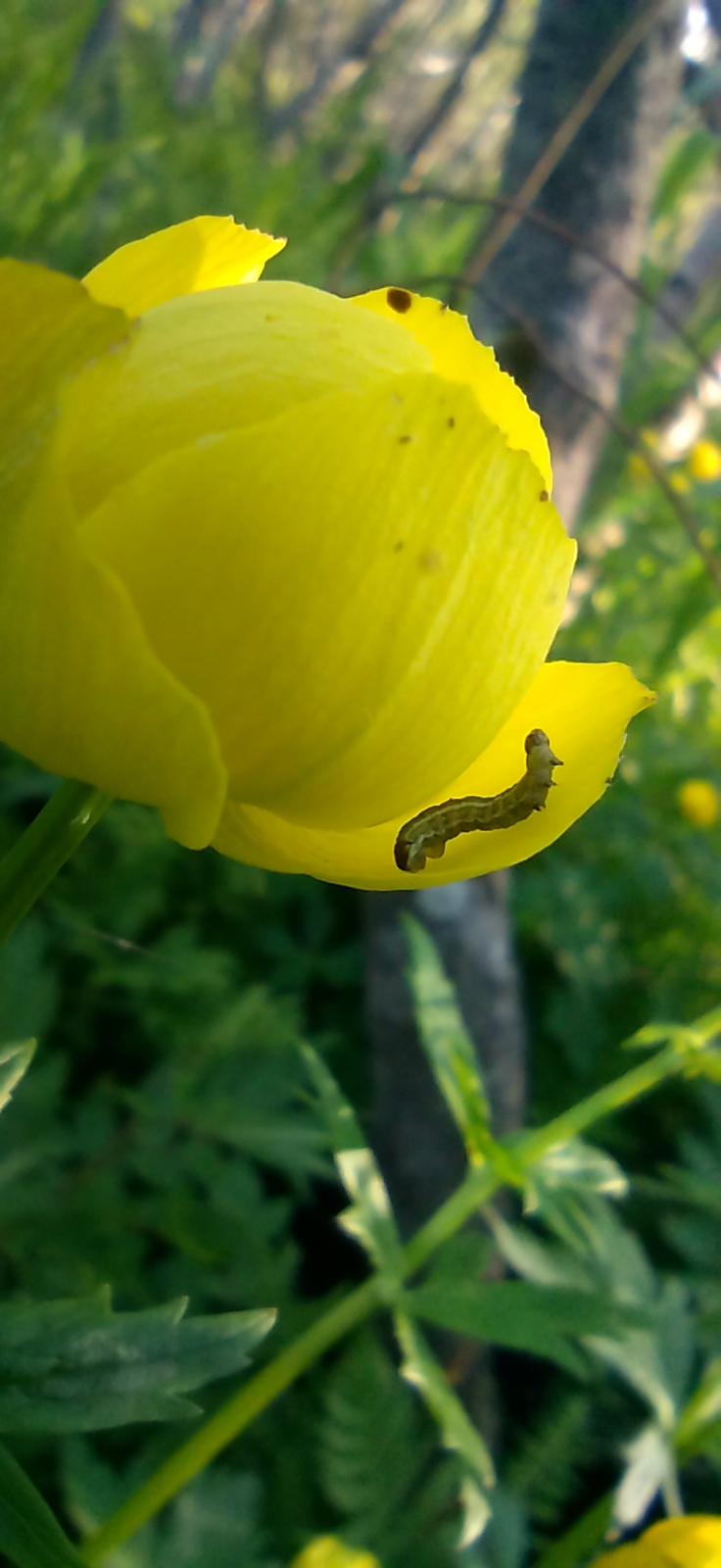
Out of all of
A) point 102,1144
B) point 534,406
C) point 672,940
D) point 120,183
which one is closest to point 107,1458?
point 102,1144

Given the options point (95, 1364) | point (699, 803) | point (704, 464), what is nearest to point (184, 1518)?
point (95, 1364)

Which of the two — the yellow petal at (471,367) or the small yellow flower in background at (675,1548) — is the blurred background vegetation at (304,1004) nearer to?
the small yellow flower in background at (675,1548)

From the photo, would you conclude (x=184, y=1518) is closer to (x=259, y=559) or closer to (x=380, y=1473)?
(x=380, y=1473)

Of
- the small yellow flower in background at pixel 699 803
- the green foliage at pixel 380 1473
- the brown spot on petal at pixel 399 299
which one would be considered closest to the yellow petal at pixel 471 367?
the brown spot on petal at pixel 399 299

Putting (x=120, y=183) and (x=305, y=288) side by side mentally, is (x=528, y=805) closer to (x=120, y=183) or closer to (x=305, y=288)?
(x=305, y=288)

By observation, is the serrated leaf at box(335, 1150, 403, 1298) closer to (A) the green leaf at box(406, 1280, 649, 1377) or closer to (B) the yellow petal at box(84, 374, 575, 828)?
(A) the green leaf at box(406, 1280, 649, 1377)

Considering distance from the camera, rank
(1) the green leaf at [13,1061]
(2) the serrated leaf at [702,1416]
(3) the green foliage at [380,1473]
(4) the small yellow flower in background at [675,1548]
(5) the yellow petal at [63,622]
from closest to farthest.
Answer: (5) the yellow petal at [63,622]
(1) the green leaf at [13,1061]
(4) the small yellow flower in background at [675,1548]
(2) the serrated leaf at [702,1416]
(3) the green foliage at [380,1473]

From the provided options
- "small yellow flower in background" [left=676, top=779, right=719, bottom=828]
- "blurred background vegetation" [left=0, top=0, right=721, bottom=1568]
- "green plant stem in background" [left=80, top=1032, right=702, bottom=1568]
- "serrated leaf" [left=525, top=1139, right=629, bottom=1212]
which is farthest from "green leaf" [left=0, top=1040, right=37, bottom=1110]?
"small yellow flower in background" [left=676, top=779, right=719, bottom=828]

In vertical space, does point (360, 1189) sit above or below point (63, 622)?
below
